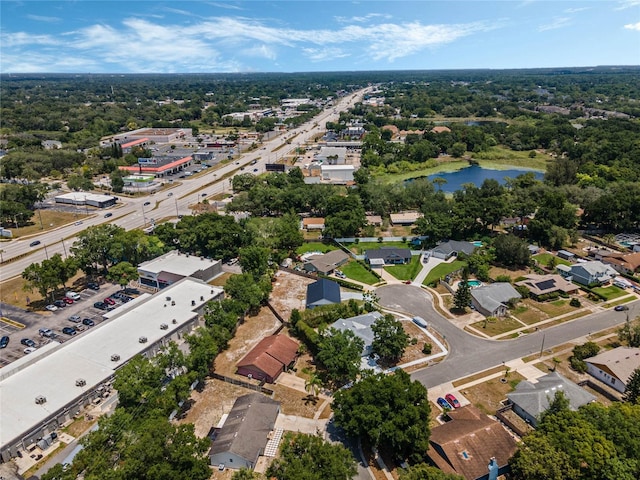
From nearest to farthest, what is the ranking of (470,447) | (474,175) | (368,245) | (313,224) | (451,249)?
(470,447) < (451,249) < (368,245) < (313,224) < (474,175)

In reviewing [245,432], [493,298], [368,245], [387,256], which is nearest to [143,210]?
[368,245]

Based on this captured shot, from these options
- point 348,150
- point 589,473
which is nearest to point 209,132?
point 348,150

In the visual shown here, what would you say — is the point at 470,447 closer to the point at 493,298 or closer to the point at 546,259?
the point at 493,298

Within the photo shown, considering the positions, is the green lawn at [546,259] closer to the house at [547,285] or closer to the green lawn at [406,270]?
the house at [547,285]

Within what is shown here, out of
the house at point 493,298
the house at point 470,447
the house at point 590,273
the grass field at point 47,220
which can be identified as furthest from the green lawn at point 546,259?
the grass field at point 47,220

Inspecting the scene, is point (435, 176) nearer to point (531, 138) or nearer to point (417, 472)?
point (531, 138)

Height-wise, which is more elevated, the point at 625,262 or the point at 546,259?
the point at 625,262

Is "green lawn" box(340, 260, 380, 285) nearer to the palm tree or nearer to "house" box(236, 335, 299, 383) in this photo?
"house" box(236, 335, 299, 383)
